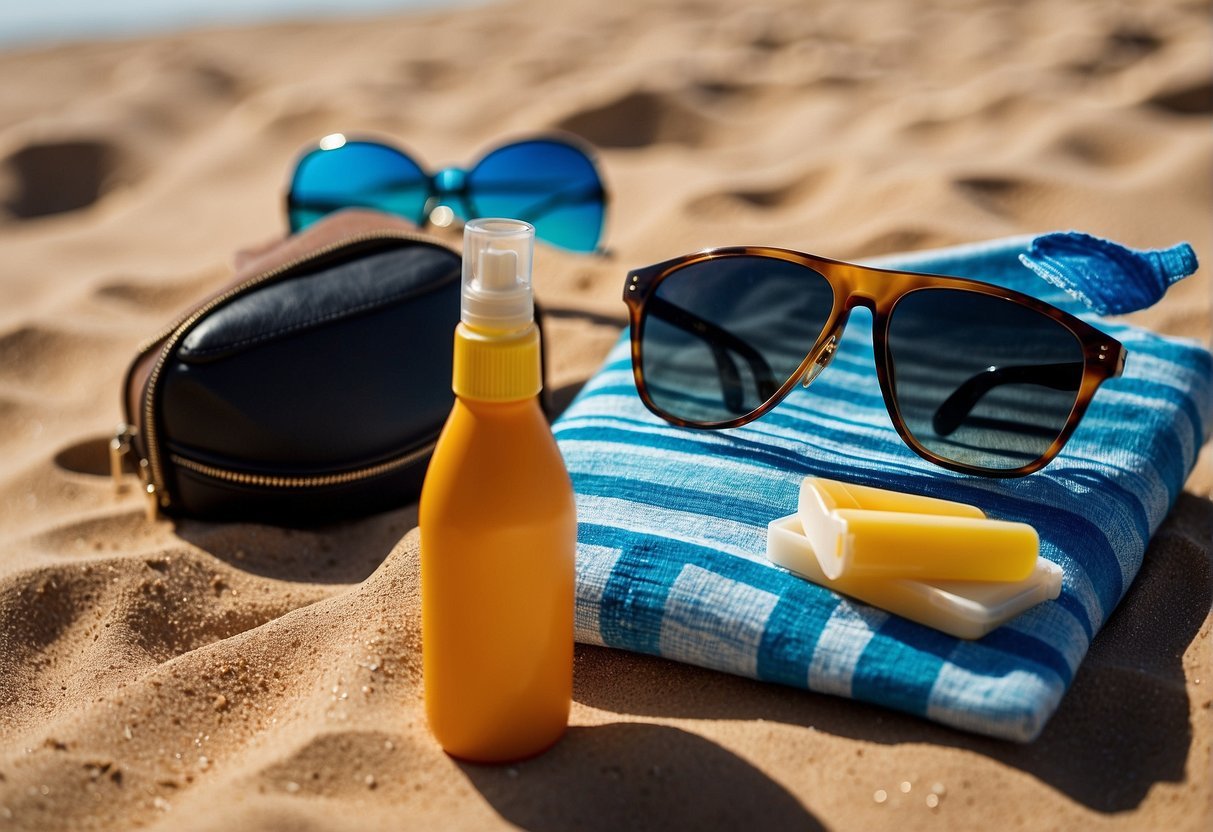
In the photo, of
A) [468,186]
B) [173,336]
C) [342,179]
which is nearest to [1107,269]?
[173,336]

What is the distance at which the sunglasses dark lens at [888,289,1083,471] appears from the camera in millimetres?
1381

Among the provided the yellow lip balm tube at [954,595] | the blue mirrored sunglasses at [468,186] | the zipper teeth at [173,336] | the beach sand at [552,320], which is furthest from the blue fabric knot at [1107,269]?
the blue mirrored sunglasses at [468,186]

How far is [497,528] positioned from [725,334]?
673 millimetres

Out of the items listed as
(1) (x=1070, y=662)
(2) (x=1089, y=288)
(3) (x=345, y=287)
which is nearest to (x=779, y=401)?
(2) (x=1089, y=288)

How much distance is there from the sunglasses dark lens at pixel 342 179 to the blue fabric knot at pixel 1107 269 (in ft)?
4.46

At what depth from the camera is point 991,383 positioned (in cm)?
144

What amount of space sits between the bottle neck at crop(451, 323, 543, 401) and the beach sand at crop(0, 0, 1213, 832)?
0.35 meters

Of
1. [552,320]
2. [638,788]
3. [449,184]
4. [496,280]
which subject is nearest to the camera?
[496,280]

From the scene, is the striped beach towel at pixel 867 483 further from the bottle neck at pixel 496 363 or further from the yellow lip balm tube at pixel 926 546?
the bottle neck at pixel 496 363

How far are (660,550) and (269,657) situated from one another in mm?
441

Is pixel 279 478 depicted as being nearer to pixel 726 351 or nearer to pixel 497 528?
pixel 726 351

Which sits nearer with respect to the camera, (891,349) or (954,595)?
(954,595)

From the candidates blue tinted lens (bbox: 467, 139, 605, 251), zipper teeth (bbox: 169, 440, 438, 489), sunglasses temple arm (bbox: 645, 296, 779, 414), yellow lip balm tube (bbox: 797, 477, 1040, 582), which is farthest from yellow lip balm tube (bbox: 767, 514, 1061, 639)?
blue tinted lens (bbox: 467, 139, 605, 251)

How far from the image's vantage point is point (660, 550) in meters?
1.25
